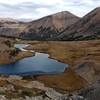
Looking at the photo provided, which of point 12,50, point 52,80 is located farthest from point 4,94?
point 12,50

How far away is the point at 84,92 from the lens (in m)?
62.6

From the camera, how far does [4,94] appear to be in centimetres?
6234

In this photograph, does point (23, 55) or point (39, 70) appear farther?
point (23, 55)

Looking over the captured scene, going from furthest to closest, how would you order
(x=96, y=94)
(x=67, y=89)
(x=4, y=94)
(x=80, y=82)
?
(x=80, y=82), (x=67, y=89), (x=4, y=94), (x=96, y=94)

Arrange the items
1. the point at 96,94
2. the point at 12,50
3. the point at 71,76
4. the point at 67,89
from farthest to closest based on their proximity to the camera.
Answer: the point at 12,50
the point at 71,76
the point at 67,89
the point at 96,94

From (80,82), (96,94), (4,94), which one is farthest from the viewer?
(80,82)

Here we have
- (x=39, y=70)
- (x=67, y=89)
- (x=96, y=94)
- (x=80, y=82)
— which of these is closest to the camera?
(x=96, y=94)

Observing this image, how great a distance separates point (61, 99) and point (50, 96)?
298 cm

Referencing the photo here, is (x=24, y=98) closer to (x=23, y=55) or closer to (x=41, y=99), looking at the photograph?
(x=41, y=99)

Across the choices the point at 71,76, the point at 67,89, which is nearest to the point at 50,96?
the point at 67,89

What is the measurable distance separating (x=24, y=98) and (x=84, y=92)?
43.3ft

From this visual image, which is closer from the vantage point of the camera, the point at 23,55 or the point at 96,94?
the point at 96,94

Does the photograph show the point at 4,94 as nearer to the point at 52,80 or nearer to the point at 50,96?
Answer: the point at 50,96

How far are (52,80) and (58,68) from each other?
94.3ft
